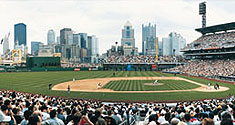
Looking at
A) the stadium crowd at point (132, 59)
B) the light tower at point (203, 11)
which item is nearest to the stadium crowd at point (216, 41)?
the light tower at point (203, 11)

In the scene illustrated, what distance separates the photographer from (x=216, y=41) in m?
70.6

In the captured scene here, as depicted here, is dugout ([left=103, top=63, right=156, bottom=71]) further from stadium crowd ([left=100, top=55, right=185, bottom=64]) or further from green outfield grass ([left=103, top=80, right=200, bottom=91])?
green outfield grass ([left=103, top=80, right=200, bottom=91])

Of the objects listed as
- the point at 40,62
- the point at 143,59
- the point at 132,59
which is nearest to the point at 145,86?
the point at 143,59

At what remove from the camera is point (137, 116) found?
12852 mm

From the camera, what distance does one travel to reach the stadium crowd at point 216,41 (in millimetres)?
64512

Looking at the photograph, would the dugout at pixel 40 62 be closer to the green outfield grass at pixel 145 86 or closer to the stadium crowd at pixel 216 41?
the stadium crowd at pixel 216 41

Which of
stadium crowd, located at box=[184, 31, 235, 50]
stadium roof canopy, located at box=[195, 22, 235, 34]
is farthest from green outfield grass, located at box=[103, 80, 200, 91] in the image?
stadium roof canopy, located at box=[195, 22, 235, 34]

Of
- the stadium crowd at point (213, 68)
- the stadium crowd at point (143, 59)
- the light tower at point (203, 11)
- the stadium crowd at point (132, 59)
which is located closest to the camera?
the stadium crowd at point (213, 68)

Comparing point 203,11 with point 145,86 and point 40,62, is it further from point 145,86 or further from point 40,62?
point 40,62

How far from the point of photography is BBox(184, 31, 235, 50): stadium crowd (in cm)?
6451

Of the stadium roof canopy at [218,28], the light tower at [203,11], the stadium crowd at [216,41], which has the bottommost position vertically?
the stadium crowd at [216,41]

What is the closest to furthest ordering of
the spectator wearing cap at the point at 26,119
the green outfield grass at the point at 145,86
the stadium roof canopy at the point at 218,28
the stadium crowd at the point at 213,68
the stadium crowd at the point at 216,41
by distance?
the spectator wearing cap at the point at 26,119
the green outfield grass at the point at 145,86
the stadium crowd at the point at 213,68
the stadium crowd at the point at 216,41
the stadium roof canopy at the point at 218,28

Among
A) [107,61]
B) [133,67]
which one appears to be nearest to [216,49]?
[133,67]

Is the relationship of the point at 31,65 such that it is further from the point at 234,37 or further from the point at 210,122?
the point at 210,122
